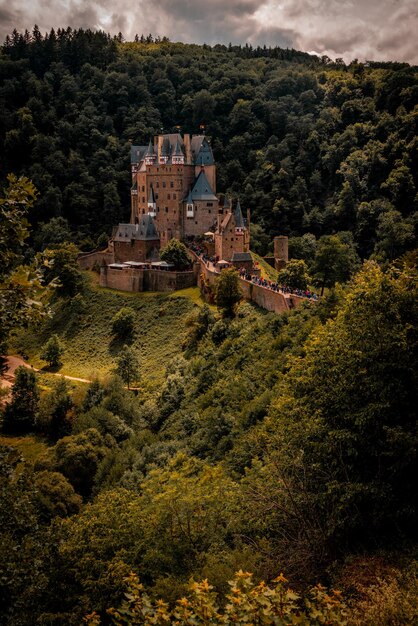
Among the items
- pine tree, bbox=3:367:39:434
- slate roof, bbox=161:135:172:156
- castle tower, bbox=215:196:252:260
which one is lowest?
pine tree, bbox=3:367:39:434

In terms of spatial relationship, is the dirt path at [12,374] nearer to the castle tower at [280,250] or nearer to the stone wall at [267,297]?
the stone wall at [267,297]

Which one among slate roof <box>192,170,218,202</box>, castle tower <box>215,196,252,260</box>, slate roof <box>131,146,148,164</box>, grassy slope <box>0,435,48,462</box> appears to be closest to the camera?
grassy slope <box>0,435,48,462</box>

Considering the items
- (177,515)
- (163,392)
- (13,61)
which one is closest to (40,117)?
(13,61)

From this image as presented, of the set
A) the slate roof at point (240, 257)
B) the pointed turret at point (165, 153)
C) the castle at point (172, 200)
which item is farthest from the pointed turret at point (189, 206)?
the slate roof at point (240, 257)

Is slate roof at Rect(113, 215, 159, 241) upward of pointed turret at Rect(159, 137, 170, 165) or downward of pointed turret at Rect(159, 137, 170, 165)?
downward

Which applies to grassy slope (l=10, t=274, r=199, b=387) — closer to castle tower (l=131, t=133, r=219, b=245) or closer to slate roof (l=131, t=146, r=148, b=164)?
castle tower (l=131, t=133, r=219, b=245)

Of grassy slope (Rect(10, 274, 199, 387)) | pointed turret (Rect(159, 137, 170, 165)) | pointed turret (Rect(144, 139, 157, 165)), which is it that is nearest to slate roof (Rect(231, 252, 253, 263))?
grassy slope (Rect(10, 274, 199, 387))

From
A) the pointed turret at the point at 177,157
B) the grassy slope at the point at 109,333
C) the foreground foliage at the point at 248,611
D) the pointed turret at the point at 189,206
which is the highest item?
the pointed turret at the point at 177,157
